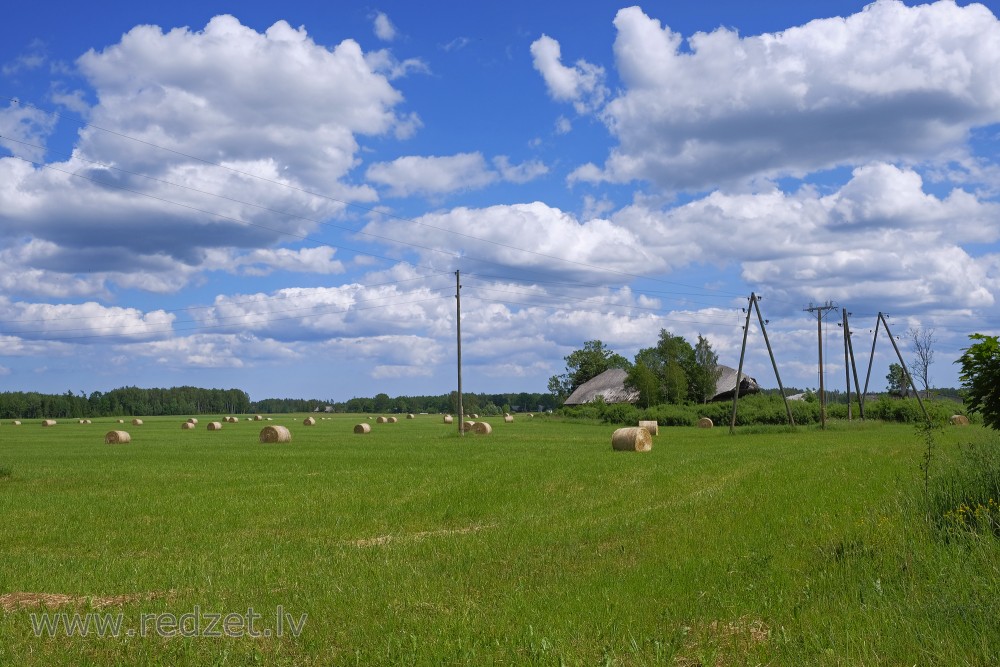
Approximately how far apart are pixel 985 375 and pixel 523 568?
11.3m

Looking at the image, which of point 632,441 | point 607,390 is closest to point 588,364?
point 607,390

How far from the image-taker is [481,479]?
2419 centimetres

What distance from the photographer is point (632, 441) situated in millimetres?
37438

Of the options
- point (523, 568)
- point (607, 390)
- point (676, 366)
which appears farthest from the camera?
point (607, 390)

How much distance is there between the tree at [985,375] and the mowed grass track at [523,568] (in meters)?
2.28

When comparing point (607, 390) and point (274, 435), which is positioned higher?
point (607, 390)

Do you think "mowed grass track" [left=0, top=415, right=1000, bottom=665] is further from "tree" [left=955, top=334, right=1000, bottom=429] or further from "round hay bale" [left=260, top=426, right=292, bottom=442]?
"round hay bale" [left=260, top=426, right=292, bottom=442]

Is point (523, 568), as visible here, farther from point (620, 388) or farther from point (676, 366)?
point (620, 388)

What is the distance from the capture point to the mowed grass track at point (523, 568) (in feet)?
27.2

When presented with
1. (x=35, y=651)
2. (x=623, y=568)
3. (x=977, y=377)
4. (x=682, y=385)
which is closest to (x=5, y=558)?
(x=35, y=651)

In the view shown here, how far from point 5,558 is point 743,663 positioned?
13.0m

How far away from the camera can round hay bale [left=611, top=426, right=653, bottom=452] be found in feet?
123

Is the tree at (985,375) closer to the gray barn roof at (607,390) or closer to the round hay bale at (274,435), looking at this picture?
the round hay bale at (274,435)

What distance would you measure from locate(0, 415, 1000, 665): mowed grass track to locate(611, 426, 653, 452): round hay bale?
12.3 metres
